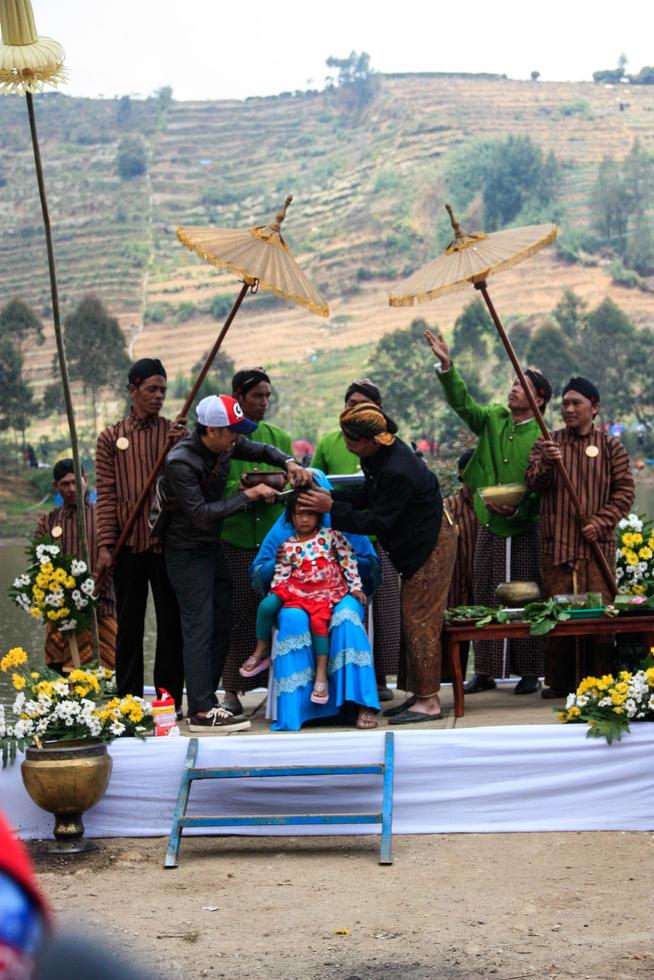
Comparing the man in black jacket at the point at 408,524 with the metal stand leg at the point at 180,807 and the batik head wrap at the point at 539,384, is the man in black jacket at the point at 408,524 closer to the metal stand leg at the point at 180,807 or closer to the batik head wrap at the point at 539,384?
the metal stand leg at the point at 180,807

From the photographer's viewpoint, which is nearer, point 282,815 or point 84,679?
point 282,815

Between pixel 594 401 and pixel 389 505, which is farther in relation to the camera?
pixel 594 401

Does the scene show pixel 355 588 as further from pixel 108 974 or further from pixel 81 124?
pixel 81 124

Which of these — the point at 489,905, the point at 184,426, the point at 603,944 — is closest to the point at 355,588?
the point at 184,426

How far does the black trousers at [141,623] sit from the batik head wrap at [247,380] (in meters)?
0.81

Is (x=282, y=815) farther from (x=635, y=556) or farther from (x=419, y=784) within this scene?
(x=635, y=556)

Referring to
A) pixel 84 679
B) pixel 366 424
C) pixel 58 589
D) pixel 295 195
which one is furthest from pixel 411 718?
pixel 295 195

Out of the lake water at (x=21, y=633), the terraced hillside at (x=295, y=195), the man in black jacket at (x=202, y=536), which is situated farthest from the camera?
the terraced hillside at (x=295, y=195)

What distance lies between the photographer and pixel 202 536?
6180 mm

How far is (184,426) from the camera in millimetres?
6457

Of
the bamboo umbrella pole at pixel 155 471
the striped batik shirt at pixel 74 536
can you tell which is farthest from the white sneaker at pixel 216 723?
the striped batik shirt at pixel 74 536

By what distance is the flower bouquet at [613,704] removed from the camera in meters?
5.57

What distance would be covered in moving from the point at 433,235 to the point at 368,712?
86.7 metres

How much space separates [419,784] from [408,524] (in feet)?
3.51
